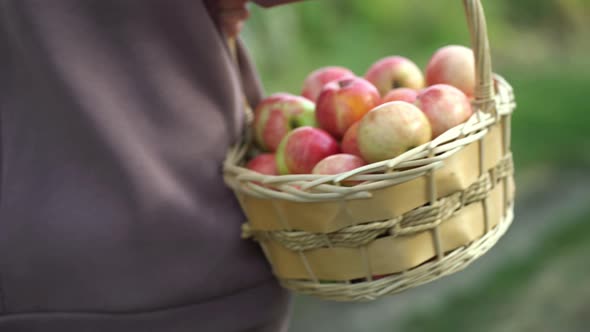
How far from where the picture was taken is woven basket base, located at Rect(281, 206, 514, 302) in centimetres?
98

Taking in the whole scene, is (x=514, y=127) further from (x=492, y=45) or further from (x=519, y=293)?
(x=519, y=293)

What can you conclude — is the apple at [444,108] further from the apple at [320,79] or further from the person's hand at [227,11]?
the person's hand at [227,11]

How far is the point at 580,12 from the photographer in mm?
3527

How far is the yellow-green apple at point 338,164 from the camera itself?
0.97 m

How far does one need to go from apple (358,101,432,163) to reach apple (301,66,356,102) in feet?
0.81

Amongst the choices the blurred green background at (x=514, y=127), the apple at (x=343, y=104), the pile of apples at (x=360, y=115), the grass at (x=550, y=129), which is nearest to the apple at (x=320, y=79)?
the pile of apples at (x=360, y=115)

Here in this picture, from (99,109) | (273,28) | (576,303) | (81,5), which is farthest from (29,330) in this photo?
(576,303)

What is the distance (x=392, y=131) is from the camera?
3.12ft

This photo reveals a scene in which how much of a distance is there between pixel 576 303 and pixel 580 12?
5.12 ft

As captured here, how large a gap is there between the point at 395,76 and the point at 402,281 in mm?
378

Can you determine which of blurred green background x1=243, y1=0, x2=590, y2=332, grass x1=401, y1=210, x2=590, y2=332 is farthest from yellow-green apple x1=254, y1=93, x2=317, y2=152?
grass x1=401, y1=210, x2=590, y2=332

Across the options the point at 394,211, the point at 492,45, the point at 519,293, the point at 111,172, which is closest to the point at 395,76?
the point at 394,211

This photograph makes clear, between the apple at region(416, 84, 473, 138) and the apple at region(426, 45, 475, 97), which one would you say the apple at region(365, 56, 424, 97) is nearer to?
the apple at region(426, 45, 475, 97)

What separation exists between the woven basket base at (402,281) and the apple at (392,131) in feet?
0.55
